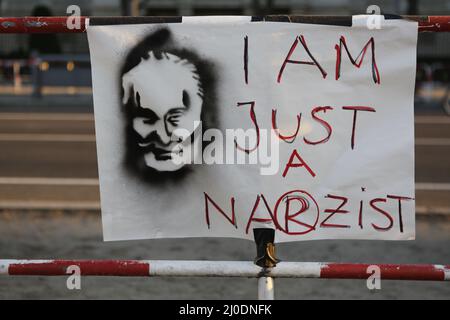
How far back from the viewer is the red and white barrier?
301cm

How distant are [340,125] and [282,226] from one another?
0.49m

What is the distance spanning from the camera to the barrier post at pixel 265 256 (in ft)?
10.0

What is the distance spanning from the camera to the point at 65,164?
992 centimetres

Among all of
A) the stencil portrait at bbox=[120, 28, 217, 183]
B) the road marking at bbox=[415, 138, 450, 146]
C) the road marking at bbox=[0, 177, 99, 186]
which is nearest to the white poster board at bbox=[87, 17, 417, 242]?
the stencil portrait at bbox=[120, 28, 217, 183]

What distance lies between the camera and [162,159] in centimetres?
306

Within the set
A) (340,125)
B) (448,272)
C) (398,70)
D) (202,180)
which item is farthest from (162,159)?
(448,272)

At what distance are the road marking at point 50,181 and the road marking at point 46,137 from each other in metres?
3.26

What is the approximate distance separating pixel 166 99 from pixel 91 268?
79 cm

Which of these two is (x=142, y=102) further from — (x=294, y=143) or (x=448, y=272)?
(x=448, y=272)

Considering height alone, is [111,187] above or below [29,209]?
above

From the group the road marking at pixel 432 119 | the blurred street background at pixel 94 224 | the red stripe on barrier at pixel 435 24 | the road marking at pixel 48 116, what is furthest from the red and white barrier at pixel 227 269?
the road marking at pixel 48 116

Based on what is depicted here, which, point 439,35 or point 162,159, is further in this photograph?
point 439,35

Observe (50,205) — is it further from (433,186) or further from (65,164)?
(433,186)

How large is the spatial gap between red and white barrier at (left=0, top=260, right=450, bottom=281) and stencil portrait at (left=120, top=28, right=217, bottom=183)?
450 mm
